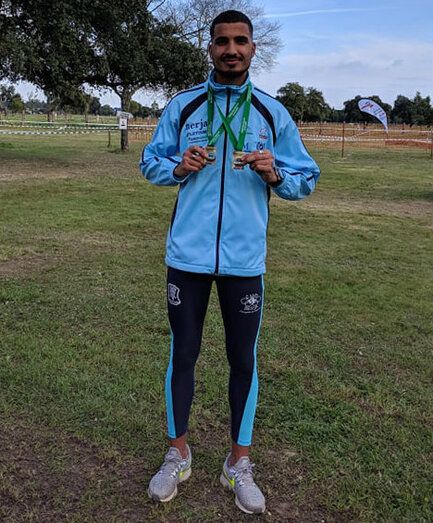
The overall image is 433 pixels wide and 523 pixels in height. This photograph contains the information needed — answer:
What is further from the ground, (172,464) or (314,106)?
(314,106)

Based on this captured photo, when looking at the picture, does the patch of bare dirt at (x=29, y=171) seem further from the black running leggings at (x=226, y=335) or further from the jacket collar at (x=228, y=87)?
the jacket collar at (x=228, y=87)

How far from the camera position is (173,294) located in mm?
2340

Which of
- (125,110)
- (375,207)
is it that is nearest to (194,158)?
(375,207)

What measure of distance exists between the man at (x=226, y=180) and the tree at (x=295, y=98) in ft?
181

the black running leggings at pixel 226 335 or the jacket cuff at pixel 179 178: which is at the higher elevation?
the jacket cuff at pixel 179 178

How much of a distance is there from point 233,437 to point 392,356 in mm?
1898

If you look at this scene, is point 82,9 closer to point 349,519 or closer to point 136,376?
point 136,376

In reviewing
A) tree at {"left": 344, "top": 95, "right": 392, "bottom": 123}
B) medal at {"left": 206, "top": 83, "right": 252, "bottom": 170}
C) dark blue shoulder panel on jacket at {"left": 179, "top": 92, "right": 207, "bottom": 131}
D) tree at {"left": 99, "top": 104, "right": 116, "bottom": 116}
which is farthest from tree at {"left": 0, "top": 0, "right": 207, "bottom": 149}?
tree at {"left": 99, "top": 104, "right": 116, "bottom": 116}

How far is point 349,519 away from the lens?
7.87 ft

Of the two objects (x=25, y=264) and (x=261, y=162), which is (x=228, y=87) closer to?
(x=261, y=162)

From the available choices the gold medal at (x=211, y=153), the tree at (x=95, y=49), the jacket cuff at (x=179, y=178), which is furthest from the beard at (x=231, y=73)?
the tree at (x=95, y=49)

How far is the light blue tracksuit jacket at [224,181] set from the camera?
2.22m

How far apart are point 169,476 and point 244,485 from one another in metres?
0.34

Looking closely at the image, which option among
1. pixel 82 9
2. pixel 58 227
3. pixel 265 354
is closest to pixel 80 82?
pixel 82 9
